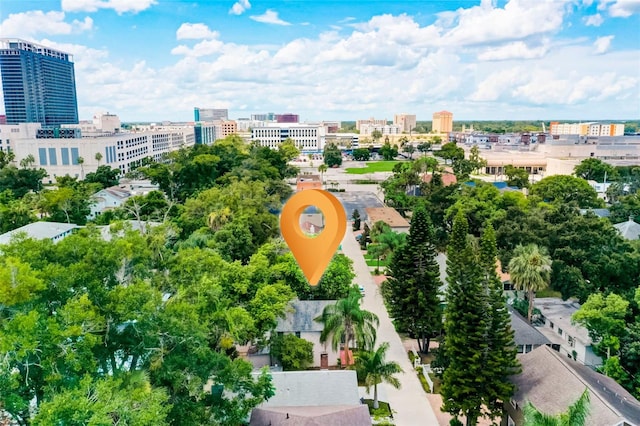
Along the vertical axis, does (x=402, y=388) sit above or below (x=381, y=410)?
below

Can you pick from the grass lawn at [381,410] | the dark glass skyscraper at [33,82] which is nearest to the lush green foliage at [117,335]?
the grass lawn at [381,410]

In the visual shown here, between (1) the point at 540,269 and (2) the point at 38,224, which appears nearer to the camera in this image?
(1) the point at 540,269

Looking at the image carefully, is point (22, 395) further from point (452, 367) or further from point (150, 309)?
point (452, 367)

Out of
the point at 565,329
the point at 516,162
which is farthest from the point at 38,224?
the point at 516,162

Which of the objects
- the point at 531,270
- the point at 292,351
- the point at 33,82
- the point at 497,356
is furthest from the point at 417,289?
the point at 33,82

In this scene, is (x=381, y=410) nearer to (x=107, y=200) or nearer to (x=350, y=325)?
(x=350, y=325)

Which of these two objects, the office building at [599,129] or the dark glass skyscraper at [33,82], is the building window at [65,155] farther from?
the office building at [599,129]

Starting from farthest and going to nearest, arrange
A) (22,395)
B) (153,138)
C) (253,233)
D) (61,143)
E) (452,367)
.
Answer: (153,138) → (61,143) → (253,233) → (452,367) → (22,395)
